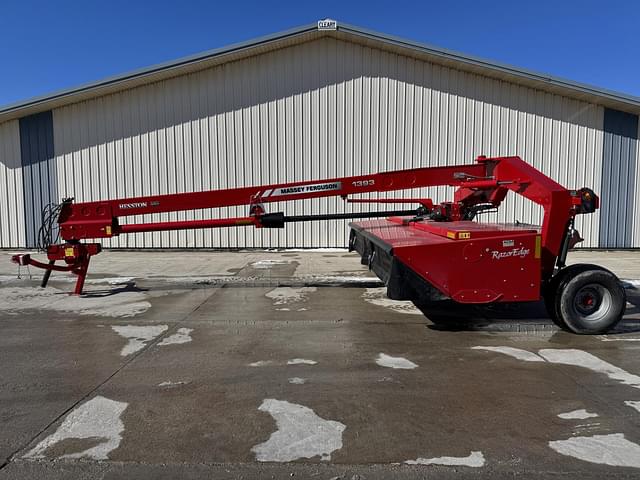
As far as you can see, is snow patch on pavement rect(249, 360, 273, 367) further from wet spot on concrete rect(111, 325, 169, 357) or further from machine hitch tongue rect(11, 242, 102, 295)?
machine hitch tongue rect(11, 242, 102, 295)

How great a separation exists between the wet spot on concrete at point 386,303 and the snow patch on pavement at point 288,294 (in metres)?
1.01

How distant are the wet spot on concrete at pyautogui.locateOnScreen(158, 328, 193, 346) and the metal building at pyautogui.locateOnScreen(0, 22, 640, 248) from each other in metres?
8.72

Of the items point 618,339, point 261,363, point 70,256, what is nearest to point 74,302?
point 70,256

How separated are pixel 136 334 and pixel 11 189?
12196 millimetres

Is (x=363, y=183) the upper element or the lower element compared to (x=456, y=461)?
upper

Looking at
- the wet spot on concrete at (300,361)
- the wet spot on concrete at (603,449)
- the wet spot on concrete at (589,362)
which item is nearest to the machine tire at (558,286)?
the wet spot on concrete at (589,362)

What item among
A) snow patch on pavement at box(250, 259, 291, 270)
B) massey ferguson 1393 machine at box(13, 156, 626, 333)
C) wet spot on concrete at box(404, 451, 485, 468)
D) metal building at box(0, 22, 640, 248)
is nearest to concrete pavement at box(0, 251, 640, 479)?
wet spot on concrete at box(404, 451, 485, 468)

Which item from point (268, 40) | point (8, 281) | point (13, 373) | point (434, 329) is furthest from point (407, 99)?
point (13, 373)

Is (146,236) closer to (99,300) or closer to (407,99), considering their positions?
(99,300)

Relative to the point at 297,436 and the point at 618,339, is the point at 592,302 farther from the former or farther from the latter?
the point at 297,436

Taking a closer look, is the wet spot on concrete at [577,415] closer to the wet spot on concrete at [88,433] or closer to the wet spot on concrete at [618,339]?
the wet spot on concrete at [618,339]

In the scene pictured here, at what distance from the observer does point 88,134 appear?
14.3 metres

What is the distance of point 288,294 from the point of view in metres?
7.94

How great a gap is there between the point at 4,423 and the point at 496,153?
45.1 feet
